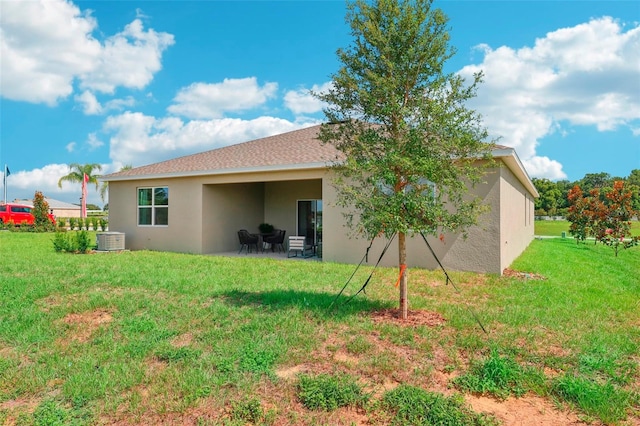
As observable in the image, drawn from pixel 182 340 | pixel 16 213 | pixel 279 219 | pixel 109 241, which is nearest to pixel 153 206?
pixel 109 241

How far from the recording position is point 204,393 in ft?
12.6

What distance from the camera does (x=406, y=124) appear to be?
18.8ft

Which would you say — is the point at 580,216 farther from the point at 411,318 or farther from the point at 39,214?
the point at 39,214

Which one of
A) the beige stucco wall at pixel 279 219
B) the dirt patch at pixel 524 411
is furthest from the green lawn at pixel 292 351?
the beige stucco wall at pixel 279 219

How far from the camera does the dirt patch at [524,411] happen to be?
11.2 feet

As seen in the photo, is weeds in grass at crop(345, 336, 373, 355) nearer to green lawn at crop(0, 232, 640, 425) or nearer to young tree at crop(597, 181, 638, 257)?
green lawn at crop(0, 232, 640, 425)

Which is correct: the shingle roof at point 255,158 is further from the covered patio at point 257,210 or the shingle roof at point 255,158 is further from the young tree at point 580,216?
the young tree at point 580,216

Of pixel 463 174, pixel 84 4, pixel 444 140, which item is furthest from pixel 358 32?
pixel 84 4

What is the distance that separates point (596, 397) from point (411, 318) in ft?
8.72

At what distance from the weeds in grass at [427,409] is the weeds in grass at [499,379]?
0.35 meters

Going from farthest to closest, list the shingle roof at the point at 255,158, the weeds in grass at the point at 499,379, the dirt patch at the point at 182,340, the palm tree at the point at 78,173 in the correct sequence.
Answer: the palm tree at the point at 78,173
the shingle roof at the point at 255,158
the dirt patch at the point at 182,340
the weeds in grass at the point at 499,379

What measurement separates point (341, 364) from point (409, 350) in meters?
0.95

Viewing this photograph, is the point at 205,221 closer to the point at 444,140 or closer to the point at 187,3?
the point at 187,3

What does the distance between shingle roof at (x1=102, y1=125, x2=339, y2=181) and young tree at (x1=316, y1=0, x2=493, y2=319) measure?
20.0 ft
